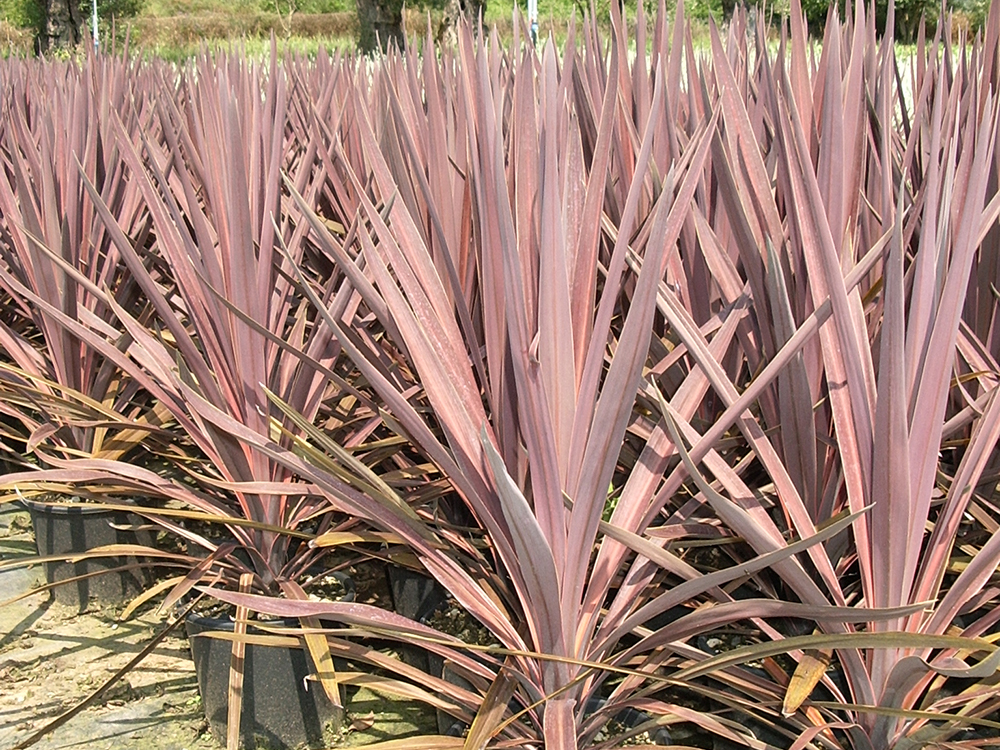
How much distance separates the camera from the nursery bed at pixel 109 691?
146 cm

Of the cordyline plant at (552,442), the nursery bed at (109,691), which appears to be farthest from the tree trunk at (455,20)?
the nursery bed at (109,691)

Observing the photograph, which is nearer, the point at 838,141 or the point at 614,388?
the point at 614,388

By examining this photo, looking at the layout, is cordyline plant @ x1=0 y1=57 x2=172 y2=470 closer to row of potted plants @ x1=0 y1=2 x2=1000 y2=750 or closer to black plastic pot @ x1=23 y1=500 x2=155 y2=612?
row of potted plants @ x1=0 y1=2 x2=1000 y2=750

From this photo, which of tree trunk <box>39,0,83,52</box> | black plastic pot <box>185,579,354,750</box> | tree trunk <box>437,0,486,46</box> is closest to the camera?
black plastic pot <box>185,579,354,750</box>

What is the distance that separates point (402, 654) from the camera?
1606 mm

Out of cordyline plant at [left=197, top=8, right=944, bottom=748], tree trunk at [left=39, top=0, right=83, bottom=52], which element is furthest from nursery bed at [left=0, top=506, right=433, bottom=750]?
tree trunk at [left=39, top=0, right=83, bottom=52]

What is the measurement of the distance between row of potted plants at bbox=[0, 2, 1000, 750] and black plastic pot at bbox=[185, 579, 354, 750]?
0.02 m

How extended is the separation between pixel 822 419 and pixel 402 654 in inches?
31.9

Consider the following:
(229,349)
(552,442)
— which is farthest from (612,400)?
(229,349)

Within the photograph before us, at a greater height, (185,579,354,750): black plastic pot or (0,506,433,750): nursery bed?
(185,579,354,750): black plastic pot

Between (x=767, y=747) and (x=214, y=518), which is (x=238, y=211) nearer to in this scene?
(x=214, y=518)

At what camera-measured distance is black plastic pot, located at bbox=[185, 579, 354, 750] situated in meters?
1.38

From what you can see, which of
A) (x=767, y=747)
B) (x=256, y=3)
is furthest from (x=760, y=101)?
(x=256, y=3)

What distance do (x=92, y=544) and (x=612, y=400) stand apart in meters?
1.36
